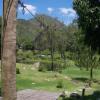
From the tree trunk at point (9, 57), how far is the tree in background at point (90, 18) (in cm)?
886

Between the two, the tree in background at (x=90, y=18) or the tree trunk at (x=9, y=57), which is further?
the tree in background at (x=90, y=18)

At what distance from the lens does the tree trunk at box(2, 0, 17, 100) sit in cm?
582

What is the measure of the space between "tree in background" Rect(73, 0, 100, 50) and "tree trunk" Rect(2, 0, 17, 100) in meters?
8.86

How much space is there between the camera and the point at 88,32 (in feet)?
51.7

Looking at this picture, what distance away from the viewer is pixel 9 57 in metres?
5.83

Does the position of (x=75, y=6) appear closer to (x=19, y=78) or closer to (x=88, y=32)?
(x=88, y=32)

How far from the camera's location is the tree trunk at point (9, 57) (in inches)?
229

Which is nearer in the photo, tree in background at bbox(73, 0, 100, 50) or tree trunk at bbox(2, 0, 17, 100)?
tree trunk at bbox(2, 0, 17, 100)

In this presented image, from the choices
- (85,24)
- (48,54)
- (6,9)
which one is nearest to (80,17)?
(85,24)

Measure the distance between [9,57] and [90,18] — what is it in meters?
9.24

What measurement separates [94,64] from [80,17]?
2480 centimetres

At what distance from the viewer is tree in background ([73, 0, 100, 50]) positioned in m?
14.7

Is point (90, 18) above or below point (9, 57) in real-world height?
above

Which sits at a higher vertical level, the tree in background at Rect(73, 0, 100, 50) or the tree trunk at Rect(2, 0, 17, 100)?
the tree in background at Rect(73, 0, 100, 50)
